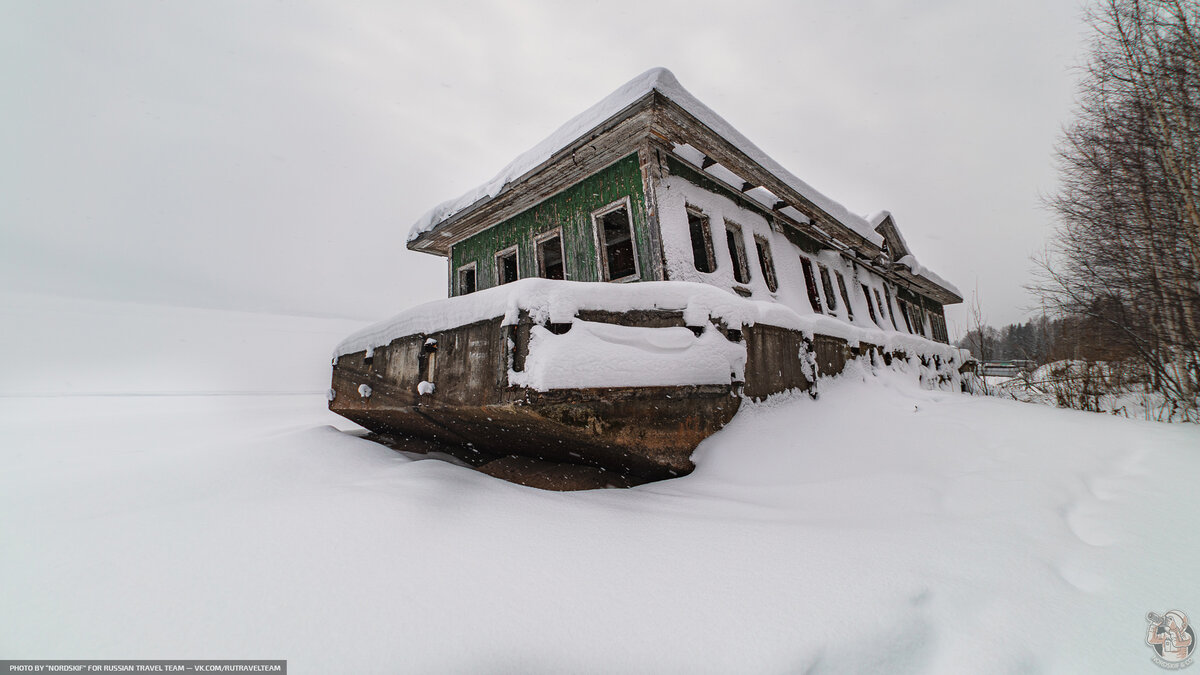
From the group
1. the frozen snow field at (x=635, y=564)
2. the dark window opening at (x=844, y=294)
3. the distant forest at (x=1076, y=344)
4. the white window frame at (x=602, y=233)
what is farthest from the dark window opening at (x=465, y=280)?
the distant forest at (x=1076, y=344)

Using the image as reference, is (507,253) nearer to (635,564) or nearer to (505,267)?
(505,267)

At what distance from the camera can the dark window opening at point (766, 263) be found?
7.88 metres

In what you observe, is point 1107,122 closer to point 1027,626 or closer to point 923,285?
point 923,285

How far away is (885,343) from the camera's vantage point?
6.32 meters

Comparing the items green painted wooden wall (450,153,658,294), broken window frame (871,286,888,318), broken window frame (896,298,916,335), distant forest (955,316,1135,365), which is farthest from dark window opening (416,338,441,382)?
broken window frame (896,298,916,335)

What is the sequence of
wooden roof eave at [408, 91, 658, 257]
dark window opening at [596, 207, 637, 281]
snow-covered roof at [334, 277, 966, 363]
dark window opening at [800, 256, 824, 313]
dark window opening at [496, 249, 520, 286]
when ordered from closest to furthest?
snow-covered roof at [334, 277, 966, 363] → wooden roof eave at [408, 91, 658, 257] → dark window opening at [596, 207, 637, 281] → dark window opening at [496, 249, 520, 286] → dark window opening at [800, 256, 824, 313]

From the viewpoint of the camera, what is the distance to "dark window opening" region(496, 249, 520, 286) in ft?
27.4

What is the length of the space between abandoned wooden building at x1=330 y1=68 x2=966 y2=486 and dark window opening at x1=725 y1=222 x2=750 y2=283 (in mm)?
37

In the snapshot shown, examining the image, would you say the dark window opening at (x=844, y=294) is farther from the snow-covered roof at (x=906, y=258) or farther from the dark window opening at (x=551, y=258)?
the dark window opening at (x=551, y=258)

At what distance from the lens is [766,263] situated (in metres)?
7.97

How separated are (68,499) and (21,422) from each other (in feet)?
36.9

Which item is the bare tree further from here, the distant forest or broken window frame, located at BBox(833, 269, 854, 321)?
broken window frame, located at BBox(833, 269, 854, 321)

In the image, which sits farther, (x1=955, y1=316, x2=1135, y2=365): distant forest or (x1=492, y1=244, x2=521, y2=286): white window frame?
(x1=492, y1=244, x2=521, y2=286): white window frame

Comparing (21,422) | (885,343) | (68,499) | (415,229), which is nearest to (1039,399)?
(885,343)
